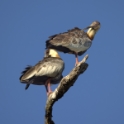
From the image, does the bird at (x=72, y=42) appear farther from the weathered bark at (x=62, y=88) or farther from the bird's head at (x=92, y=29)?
the weathered bark at (x=62, y=88)

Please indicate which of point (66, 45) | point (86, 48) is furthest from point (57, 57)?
point (86, 48)

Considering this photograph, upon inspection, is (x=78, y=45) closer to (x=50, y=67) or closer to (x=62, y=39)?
(x=62, y=39)

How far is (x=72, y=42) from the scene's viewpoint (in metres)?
13.0

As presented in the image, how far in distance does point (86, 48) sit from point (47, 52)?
1403 millimetres

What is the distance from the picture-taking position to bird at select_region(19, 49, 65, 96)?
11219 mm

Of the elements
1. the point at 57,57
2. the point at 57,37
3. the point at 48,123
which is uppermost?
the point at 57,37

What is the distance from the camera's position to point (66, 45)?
12781 mm

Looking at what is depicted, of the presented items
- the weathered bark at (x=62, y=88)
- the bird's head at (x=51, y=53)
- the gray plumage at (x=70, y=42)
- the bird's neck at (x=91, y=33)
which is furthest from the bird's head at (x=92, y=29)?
the weathered bark at (x=62, y=88)

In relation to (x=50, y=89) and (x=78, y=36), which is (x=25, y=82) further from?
(x=78, y=36)

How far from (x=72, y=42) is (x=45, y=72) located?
76.2 inches

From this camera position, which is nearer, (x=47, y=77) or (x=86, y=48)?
(x=47, y=77)

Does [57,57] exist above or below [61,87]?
above

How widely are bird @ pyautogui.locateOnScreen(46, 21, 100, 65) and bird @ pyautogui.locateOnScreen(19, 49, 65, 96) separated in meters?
0.70

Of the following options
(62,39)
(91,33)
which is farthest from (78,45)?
(91,33)
